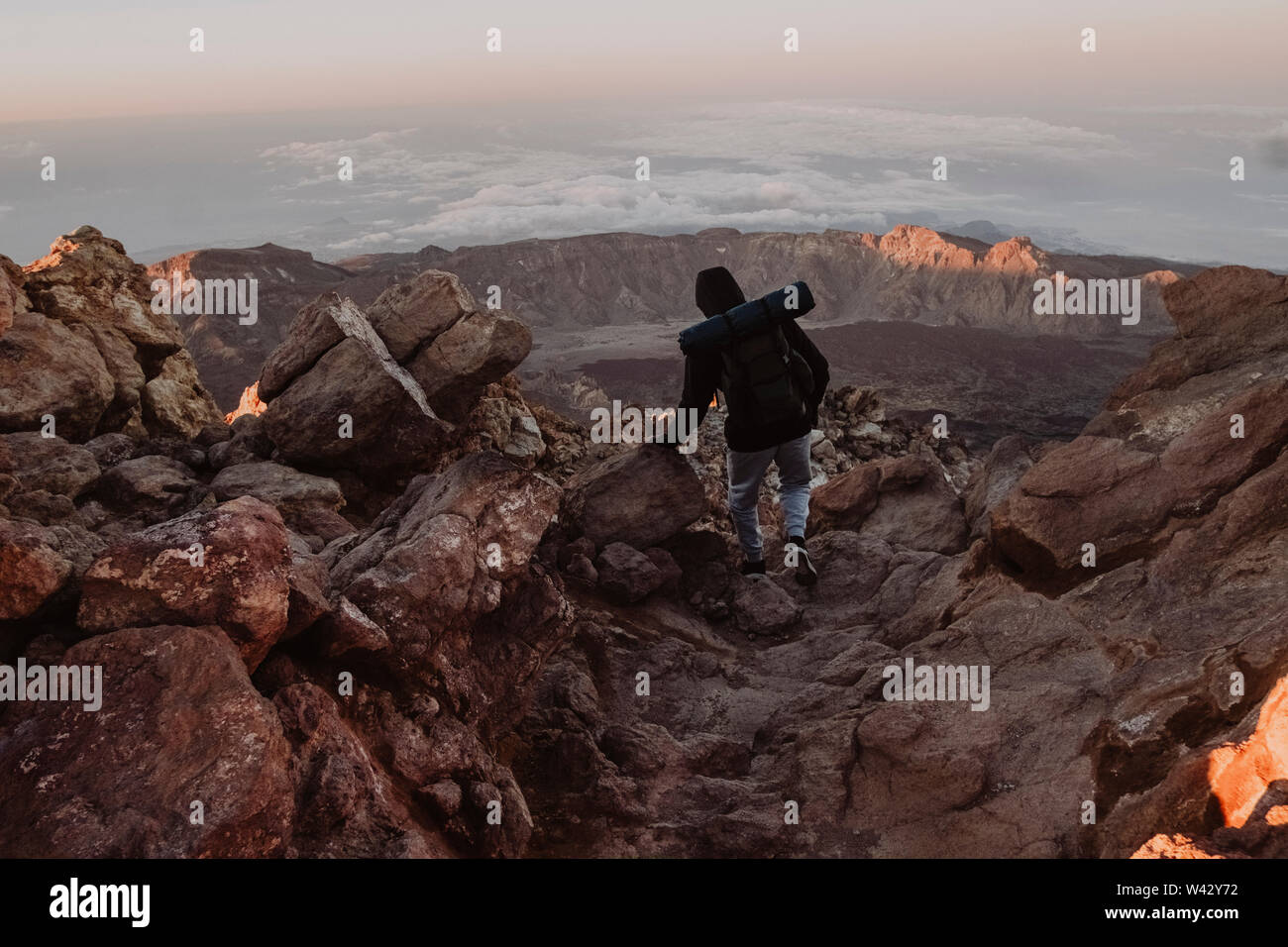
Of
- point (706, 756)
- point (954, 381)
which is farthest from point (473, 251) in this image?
point (706, 756)

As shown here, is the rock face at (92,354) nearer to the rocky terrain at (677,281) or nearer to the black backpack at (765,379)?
the black backpack at (765,379)

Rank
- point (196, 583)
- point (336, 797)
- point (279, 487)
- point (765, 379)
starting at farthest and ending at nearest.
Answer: point (279, 487) < point (765, 379) < point (196, 583) < point (336, 797)

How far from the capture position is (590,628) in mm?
8023

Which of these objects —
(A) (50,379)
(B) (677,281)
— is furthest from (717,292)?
(B) (677,281)

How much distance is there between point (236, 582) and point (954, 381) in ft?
233

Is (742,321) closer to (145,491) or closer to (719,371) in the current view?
(719,371)

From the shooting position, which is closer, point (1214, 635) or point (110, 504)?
point (1214, 635)

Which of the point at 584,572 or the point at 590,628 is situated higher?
the point at 584,572

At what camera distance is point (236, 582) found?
4.67m

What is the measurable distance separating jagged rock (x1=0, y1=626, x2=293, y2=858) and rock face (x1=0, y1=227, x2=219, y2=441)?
712cm

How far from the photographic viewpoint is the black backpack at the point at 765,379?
7832mm

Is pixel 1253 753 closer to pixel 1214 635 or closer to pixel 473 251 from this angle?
pixel 1214 635

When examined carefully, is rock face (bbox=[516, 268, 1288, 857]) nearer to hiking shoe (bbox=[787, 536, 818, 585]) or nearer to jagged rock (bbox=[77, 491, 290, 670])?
hiking shoe (bbox=[787, 536, 818, 585])

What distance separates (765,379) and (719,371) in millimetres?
382
